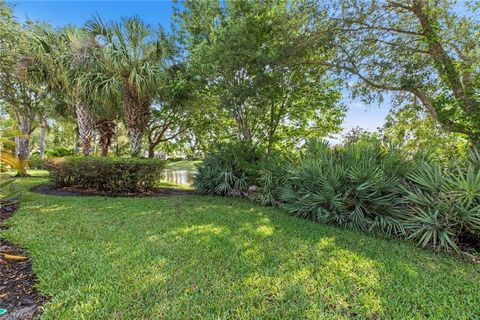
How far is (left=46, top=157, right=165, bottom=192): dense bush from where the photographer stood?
8070 mm

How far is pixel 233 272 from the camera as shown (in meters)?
2.84

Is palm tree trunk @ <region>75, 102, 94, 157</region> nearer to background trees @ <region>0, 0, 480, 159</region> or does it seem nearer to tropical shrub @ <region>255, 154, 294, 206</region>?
background trees @ <region>0, 0, 480, 159</region>

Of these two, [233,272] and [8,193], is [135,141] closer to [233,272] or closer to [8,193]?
[8,193]

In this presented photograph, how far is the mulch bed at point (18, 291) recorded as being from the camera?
84.7 inches

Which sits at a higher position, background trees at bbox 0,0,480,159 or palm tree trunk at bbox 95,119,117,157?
background trees at bbox 0,0,480,159

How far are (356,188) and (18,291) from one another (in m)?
5.26

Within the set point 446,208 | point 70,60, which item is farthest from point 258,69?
point 70,60

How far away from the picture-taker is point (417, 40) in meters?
6.95

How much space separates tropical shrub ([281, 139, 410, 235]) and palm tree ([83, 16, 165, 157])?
6495mm

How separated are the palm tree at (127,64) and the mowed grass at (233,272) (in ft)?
17.5

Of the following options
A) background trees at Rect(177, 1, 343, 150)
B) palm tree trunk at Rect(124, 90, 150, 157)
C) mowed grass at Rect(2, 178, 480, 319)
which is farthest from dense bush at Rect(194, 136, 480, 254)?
palm tree trunk at Rect(124, 90, 150, 157)

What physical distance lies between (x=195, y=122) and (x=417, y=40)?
30.1ft

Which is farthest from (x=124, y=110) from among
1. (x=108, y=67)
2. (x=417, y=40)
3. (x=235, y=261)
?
(x=417, y=40)

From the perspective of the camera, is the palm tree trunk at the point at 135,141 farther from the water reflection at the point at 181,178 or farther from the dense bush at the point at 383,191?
the dense bush at the point at 383,191
